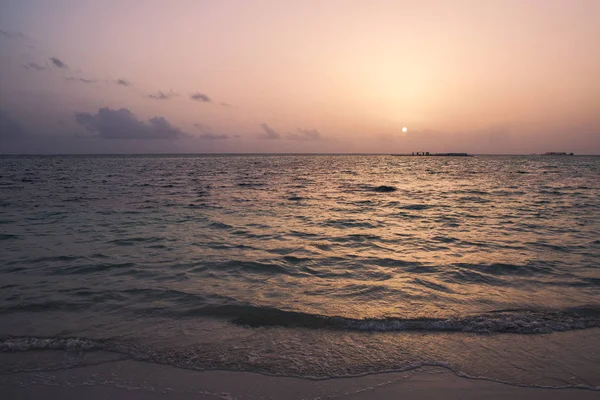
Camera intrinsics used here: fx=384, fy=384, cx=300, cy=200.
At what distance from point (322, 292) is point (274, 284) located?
135 centimetres

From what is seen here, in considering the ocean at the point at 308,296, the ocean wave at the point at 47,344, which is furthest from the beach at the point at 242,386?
the ocean wave at the point at 47,344

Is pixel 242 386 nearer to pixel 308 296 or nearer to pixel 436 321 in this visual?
pixel 308 296

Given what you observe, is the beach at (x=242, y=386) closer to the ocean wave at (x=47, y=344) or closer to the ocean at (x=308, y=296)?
the ocean at (x=308, y=296)

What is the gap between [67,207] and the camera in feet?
77.6

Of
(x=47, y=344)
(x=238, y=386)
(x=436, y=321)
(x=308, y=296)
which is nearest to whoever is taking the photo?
(x=238, y=386)

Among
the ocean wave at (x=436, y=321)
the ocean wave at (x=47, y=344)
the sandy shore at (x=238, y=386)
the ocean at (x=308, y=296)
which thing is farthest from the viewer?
the ocean wave at (x=436, y=321)

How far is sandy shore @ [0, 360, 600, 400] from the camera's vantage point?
520 cm

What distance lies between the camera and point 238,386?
214 inches

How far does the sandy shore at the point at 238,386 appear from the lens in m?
5.20

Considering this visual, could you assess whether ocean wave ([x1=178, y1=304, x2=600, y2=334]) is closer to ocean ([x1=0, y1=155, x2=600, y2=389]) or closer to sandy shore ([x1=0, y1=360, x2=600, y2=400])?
ocean ([x1=0, y1=155, x2=600, y2=389])

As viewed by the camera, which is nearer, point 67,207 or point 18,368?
point 18,368

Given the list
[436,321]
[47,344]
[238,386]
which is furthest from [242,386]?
[436,321]

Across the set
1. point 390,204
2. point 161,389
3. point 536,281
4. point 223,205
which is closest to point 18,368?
point 161,389

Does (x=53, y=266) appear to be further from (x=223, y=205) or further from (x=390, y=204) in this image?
(x=390, y=204)
